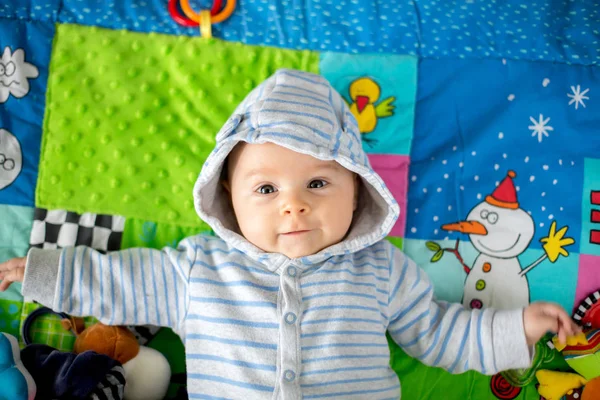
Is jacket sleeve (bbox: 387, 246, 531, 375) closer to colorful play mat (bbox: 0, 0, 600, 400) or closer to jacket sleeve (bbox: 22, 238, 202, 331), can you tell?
colorful play mat (bbox: 0, 0, 600, 400)

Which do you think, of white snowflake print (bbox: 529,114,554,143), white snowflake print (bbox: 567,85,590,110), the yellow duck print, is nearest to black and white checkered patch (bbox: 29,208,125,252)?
the yellow duck print

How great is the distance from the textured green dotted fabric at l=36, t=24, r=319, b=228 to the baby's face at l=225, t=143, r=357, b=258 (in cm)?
26

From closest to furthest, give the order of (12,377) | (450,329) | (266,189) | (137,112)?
(12,377), (266,189), (450,329), (137,112)

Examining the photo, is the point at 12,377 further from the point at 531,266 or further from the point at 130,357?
the point at 531,266

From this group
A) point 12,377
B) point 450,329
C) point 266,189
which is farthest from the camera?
point 450,329

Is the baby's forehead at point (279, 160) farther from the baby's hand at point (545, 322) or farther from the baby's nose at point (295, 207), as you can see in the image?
the baby's hand at point (545, 322)

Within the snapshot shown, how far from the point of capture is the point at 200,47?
141cm

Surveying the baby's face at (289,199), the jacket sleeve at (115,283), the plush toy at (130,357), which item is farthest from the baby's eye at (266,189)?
the plush toy at (130,357)

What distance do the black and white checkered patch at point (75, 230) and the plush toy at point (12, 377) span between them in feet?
0.89

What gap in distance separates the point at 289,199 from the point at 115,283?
1.40ft

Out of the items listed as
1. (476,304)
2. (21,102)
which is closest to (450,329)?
(476,304)

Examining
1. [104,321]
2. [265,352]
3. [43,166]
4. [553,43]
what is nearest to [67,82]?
[43,166]

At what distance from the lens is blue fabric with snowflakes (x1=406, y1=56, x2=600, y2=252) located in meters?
1.39

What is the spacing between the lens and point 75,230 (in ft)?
4.34
